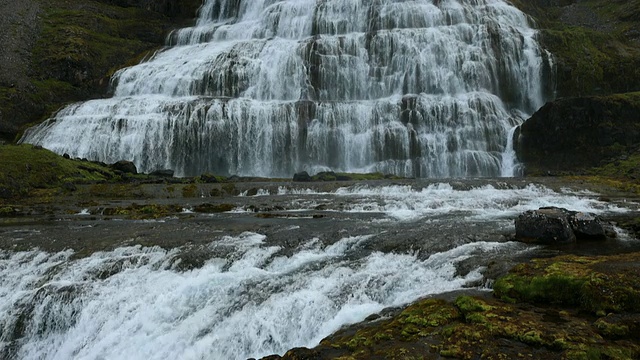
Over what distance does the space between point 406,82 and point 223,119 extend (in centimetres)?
1825

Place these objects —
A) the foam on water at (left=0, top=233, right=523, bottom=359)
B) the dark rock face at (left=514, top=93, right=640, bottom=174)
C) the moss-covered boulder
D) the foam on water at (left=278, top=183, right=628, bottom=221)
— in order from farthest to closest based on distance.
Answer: the moss-covered boulder
the dark rock face at (left=514, top=93, right=640, bottom=174)
the foam on water at (left=278, top=183, right=628, bottom=221)
the foam on water at (left=0, top=233, right=523, bottom=359)

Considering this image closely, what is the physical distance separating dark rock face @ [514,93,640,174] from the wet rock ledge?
1117 inches

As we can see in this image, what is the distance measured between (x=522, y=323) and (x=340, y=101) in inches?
1471

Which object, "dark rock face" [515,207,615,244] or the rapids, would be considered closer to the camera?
the rapids

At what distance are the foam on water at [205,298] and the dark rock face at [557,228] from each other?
907 millimetres

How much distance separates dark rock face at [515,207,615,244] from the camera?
11.6 m

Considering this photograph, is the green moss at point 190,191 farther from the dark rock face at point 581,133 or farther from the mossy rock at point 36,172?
the dark rock face at point 581,133

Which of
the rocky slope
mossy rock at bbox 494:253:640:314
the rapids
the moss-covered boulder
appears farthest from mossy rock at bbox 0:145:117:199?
the moss-covered boulder

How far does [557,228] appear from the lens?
11617 mm

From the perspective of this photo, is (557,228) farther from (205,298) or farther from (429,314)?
(205,298)

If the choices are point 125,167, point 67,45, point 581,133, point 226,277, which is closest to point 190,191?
point 125,167

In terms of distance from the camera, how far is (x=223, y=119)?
3950cm

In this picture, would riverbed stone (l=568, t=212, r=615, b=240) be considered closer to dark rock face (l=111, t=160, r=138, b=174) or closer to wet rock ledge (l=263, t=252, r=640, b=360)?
wet rock ledge (l=263, t=252, r=640, b=360)

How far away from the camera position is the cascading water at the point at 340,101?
38469 mm
